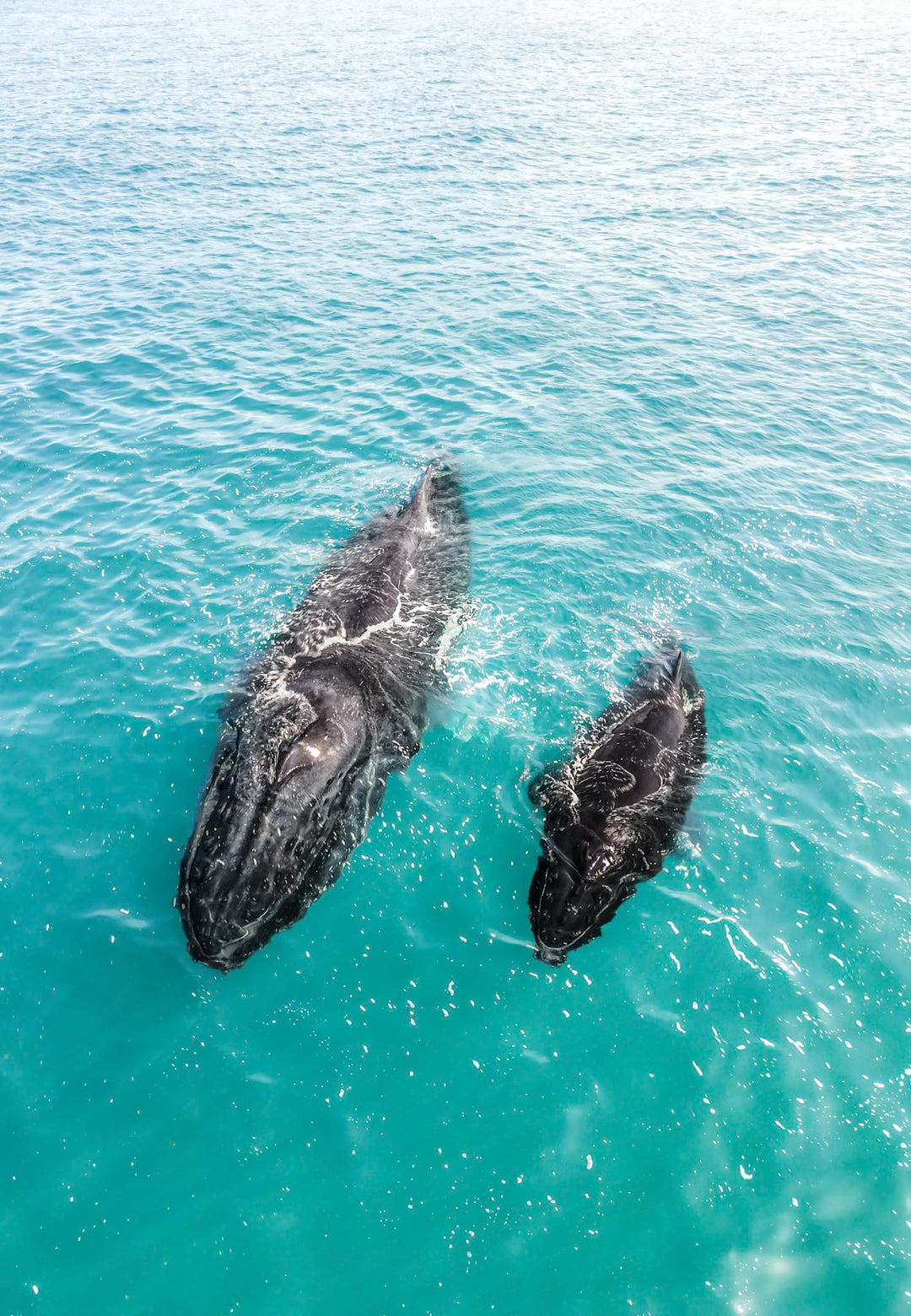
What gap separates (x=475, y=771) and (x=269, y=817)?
3407 millimetres

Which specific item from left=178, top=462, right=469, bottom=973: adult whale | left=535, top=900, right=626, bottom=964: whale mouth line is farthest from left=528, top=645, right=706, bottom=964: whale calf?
left=178, top=462, right=469, bottom=973: adult whale

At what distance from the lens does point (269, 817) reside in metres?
10.2

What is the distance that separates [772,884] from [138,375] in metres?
22.9

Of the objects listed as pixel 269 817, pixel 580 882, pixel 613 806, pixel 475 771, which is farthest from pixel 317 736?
pixel 613 806

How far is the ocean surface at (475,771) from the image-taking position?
Result: 7.81 m

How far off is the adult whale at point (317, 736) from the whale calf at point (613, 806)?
267 centimetres

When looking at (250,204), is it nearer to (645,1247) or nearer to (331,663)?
(331,663)

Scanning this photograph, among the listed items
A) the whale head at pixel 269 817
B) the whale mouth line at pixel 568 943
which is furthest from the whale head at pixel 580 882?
the whale head at pixel 269 817

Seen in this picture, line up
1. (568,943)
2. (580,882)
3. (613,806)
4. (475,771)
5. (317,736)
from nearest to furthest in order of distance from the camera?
(568,943) → (580,882) → (613,806) → (317,736) → (475,771)

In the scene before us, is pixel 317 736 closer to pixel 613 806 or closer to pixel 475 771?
pixel 475 771

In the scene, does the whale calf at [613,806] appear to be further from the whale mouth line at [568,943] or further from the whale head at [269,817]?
the whale head at [269,817]

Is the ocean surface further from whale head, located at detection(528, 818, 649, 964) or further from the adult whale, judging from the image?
the adult whale

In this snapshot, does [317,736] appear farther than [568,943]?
Yes

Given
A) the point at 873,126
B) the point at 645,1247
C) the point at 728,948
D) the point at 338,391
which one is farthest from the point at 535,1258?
the point at 873,126
